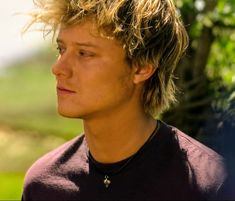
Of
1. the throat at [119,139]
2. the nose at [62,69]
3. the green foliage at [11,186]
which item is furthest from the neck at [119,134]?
the green foliage at [11,186]

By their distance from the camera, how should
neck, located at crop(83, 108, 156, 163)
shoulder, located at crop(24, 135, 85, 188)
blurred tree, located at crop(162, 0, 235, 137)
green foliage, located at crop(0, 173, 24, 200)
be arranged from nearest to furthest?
neck, located at crop(83, 108, 156, 163), shoulder, located at crop(24, 135, 85, 188), blurred tree, located at crop(162, 0, 235, 137), green foliage, located at crop(0, 173, 24, 200)

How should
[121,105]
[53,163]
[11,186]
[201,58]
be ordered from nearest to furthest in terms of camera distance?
[121,105]
[53,163]
[201,58]
[11,186]

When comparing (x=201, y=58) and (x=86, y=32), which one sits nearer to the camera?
(x=86, y=32)

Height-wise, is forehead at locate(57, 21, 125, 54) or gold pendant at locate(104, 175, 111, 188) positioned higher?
forehead at locate(57, 21, 125, 54)

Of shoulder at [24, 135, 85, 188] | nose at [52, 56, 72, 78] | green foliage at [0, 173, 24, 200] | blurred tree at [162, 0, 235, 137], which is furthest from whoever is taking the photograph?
green foliage at [0, 173, 24, 200]

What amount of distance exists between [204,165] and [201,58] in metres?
1.28

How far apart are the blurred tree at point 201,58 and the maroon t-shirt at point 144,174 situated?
0.94 meters

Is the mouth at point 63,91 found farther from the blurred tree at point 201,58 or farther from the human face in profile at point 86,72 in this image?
the blurred tree at point 201,58

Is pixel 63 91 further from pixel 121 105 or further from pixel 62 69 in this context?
pixel 121 105

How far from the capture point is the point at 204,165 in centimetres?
302

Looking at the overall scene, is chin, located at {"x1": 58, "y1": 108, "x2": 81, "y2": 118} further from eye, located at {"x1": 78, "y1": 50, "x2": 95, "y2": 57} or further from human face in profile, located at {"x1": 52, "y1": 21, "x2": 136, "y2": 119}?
eye, located at {"x1": 78, "y1": 50, "x2": 95, "y2": 57}

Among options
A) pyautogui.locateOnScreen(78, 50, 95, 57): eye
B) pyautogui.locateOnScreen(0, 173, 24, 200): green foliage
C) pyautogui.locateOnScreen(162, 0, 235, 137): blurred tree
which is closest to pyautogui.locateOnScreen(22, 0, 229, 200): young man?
pyautogui.locateOnScreen(78, 50, 95, 57): eye

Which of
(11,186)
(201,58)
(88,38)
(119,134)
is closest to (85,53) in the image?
(88,38)

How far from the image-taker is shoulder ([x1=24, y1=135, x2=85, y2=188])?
3291 millimetres
